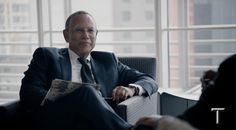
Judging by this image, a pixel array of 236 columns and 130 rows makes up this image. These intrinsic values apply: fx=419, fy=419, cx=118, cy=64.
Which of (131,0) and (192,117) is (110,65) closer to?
(192,117)

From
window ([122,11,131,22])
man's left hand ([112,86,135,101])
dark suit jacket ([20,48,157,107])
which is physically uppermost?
window ([122,11,131,22])

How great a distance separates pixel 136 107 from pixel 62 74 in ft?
1.90

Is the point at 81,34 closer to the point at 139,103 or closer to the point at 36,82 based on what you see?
the point at 36,82

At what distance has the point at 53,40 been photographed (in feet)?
15.5

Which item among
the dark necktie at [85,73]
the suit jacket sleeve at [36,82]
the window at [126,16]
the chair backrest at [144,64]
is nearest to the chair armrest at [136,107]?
the chair backrest at [144,64]

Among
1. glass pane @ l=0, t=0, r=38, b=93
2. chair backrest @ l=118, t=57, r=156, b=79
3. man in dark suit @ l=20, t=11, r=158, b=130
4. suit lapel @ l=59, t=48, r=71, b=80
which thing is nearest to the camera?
man in dark suit @ l=20, t=11, r=158, b=130

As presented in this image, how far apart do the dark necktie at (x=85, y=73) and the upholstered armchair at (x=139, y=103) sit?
361 mm

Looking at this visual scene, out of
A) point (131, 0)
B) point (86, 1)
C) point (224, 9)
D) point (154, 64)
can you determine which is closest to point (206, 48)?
point (224, 9)

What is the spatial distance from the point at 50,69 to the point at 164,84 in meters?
1.81

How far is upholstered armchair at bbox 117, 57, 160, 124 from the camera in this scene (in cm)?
235

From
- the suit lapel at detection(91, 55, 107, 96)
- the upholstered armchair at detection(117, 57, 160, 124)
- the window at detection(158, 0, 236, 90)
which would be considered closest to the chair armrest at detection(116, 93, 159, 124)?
the upholstered armchair at detection(117, 57, 160, 124)

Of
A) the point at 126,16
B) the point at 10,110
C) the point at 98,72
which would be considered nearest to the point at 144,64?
the point at 98,72

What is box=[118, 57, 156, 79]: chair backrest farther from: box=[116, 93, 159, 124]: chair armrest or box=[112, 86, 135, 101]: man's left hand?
box=[112, 86, 135, 101]: man's left hand

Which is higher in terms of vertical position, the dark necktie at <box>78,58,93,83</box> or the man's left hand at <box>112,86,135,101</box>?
the dark necktie at <box>78,58,93,83</box>
